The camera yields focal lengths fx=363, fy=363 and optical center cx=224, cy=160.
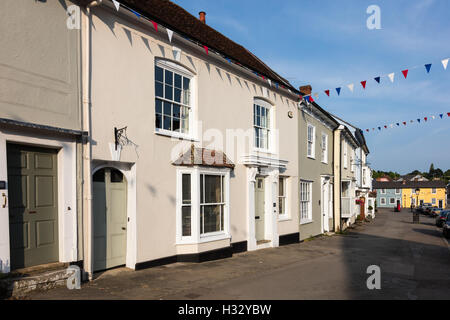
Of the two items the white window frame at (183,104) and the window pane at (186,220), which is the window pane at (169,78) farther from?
the window pane at (186,220)

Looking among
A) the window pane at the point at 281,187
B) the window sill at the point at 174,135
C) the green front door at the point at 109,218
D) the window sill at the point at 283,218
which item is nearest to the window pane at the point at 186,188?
the window sill at the point at 174,135

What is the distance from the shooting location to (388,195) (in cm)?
8119

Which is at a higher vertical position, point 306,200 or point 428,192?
point 306,200

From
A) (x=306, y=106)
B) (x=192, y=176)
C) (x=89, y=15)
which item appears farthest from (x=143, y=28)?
(x=306, y=106)

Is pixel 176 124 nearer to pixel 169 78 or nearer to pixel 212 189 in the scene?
pixel 169 78

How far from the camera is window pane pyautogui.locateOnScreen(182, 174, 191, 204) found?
958 cm

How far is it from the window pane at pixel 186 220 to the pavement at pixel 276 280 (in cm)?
87

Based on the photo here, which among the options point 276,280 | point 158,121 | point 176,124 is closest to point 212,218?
point 176,124

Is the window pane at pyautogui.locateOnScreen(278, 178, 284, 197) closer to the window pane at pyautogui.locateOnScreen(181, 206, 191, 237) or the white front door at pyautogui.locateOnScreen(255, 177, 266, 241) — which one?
the white front door at pyautogui.locateOnScreen(255, 177, 266, 241)

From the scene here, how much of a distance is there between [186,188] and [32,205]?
406cm

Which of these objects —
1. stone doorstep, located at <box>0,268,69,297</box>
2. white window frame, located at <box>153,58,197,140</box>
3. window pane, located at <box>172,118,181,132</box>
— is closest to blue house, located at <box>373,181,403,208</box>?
white window frame, located at <box>153,58,197,140</box>

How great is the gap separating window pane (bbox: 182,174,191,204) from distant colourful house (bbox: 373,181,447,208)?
76390mm
